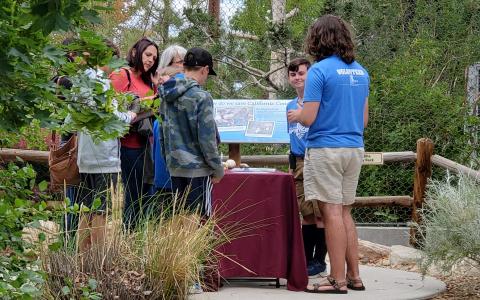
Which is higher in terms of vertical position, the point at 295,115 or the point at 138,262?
the point at 295,115

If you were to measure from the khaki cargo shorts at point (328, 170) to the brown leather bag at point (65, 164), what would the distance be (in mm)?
1441

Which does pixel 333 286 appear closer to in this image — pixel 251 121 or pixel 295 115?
pixel 295 115

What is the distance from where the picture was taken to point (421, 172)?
9109mm

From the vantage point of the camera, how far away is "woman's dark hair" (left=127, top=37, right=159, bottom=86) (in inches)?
253

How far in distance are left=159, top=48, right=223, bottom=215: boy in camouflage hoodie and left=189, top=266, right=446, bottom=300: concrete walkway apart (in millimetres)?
589

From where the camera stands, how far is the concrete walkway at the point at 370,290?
6.00 m

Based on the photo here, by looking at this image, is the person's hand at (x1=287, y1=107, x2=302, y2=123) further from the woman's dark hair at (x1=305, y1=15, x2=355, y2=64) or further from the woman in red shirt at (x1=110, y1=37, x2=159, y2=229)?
the woman in red shirt at (x1=110, y1=37, x2=159, y2=229)

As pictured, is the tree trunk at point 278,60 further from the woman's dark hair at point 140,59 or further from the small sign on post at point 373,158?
the woman's dark hair at point 140,59

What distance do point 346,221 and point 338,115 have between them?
0.70 meters

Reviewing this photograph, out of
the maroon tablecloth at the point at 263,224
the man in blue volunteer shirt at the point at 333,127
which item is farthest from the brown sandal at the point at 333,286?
the maroon tablecloth at the point at 263,224

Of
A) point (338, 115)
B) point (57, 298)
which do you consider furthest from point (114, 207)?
point (338, 115)

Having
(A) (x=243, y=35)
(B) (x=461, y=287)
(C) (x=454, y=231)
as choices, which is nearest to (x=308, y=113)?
(C) (x=454, y=231)

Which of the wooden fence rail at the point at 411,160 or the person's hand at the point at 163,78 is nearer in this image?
the person's hand at the point at 163,78

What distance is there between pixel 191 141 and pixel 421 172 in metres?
3.78
